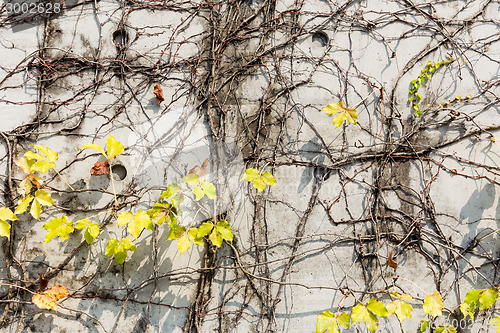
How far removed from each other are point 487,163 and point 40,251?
3.69 m

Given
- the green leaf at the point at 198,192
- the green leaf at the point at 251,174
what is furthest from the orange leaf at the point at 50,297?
the green leaf at the point at 251,174

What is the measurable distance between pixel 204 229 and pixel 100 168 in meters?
0.96

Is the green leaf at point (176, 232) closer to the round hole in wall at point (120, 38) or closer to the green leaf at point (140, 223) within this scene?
the green leaf at point (140, 223)

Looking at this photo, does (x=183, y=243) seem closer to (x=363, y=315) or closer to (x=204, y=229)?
(x=204, y=229)

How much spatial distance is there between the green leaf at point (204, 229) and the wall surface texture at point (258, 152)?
235 millimetres

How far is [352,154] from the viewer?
3152mm

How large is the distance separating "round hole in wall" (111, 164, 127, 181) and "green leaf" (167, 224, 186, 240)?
26.6 inches

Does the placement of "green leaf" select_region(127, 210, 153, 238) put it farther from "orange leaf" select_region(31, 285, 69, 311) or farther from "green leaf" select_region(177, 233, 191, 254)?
"orange leaf" select_region(31, 285, 69, 311)

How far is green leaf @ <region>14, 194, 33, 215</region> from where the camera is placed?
→ 275cm

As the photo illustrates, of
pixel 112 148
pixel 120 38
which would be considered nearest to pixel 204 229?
pixel 112 148

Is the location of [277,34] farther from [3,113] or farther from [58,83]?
[3,113]

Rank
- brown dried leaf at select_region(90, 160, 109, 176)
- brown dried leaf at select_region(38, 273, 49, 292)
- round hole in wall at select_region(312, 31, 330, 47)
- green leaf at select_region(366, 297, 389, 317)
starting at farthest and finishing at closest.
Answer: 1. round hole in wall at select_region(312, 31, 330, 47)
2. brown dried leaf at select_region(90, 160, 109, 176)
3. brown dried leaf at select_region(38, 273, 49, 292)
4. green leaf at select_region(366, 297, 389, 317)

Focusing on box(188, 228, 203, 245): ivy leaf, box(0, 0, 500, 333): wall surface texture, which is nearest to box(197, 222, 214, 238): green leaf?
box(188, 228, 203, 245): ivy leaf

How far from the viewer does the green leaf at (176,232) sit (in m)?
2.74
